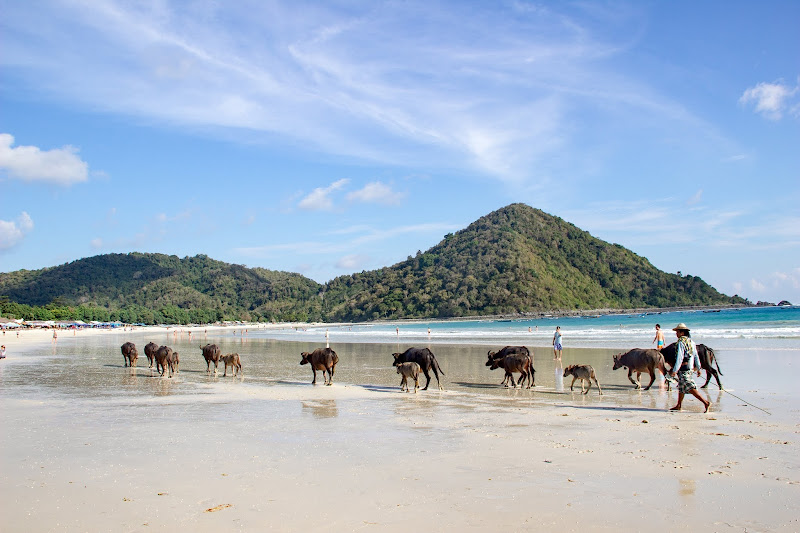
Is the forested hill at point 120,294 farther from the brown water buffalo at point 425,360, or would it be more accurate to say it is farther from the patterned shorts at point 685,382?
the patterned shorts at point 685,382

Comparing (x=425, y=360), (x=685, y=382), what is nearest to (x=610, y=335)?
(x=425, y=360)

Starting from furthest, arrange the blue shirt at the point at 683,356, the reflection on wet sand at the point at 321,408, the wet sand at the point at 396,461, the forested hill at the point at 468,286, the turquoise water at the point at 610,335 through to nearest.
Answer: the forested hill at the point at 468,286
the turquoise water at the point at 610,335
the blue shirt at the point at 683,356
the reflection on wet sand at the point at 321,408
the wet sand at the point at 396,461

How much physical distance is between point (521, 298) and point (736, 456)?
132 m

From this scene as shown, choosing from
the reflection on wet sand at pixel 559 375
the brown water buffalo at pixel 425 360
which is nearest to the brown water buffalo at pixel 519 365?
the reflection on wet sand at pixel 559 375

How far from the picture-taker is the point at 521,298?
13738cm

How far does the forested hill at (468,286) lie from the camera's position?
14138 centimetres

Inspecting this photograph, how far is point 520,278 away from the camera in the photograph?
14062cm

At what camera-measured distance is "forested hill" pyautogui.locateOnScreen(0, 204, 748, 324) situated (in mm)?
141375

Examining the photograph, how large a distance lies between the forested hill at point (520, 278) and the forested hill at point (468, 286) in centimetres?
29

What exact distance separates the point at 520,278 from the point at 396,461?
137 meters

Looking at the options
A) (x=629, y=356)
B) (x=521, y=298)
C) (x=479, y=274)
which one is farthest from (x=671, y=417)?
(x=479, y=274)

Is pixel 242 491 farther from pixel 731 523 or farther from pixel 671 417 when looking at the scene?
pixel 671 417

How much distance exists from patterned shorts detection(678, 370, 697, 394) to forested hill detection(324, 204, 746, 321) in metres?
126

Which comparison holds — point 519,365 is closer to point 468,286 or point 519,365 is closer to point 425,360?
point 425,360
